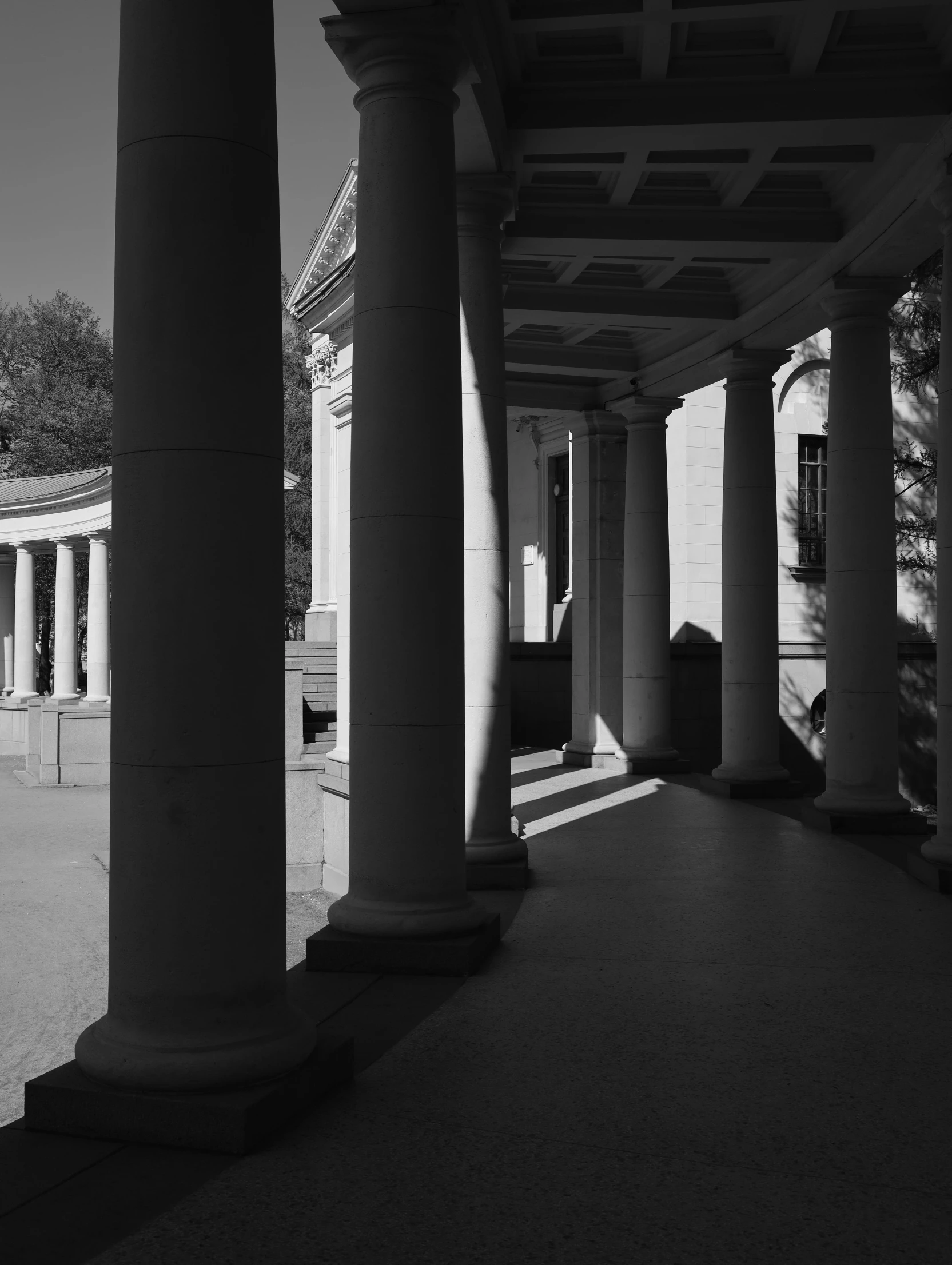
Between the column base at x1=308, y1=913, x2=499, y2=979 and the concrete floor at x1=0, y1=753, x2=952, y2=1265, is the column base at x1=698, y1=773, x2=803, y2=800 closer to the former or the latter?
the concrete floor at x1=0, y1=753, x2=952, y2=1265

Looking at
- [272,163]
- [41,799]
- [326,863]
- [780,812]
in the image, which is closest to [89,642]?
[41,799]

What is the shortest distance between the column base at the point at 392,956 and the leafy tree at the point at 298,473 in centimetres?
11885

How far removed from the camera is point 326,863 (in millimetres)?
51219

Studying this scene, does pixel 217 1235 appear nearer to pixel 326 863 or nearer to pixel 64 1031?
pixel 64 1031

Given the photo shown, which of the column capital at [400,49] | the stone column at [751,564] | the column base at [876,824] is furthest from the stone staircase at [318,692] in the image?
the column capital at [400,49]

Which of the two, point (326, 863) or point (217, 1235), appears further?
point (326, 863)

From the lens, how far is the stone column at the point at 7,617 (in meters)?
137

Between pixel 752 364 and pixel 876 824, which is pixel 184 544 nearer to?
pixel 876 824

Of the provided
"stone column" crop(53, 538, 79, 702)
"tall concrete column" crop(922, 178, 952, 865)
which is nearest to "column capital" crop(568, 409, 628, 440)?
"tall concrete column" crop(922, 178, 952, 865)

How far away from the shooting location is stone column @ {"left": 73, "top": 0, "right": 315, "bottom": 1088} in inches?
582

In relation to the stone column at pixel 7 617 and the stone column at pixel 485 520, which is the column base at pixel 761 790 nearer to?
the stone column at pixel 485 520

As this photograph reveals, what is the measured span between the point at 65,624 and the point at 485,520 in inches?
3960

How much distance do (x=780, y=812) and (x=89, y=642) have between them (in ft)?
282

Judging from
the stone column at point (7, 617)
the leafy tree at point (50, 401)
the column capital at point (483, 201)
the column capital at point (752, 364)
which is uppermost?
the leafy tree at point (50, 401)
